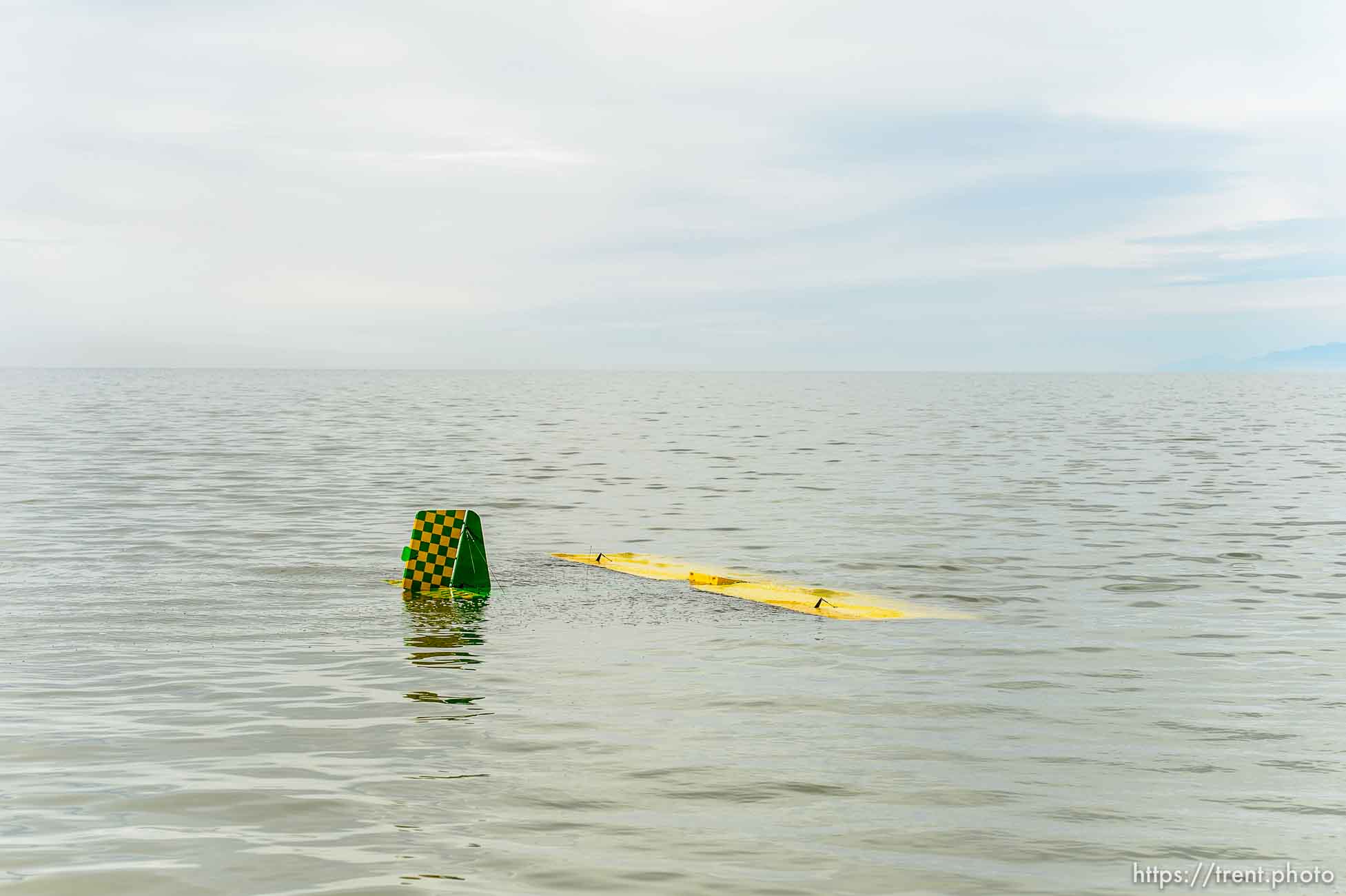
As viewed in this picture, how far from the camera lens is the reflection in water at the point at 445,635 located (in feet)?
36.6

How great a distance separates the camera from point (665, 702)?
1122 cm

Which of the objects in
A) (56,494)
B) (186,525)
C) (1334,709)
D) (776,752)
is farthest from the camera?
(56,494)

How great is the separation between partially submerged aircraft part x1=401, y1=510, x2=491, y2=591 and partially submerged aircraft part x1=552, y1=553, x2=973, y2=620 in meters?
2.98

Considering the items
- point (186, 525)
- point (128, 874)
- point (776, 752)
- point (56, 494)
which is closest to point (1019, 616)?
point (776, 752)

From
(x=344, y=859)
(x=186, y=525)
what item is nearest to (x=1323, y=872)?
(x=344, y=859)

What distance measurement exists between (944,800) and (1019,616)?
7916mm

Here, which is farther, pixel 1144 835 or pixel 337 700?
pixel 337 700

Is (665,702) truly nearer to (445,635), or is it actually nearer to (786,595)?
(445,635)

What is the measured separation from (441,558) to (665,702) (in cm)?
675

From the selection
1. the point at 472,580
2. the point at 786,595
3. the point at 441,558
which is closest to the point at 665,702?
the point at 786,595

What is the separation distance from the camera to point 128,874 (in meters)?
6.98

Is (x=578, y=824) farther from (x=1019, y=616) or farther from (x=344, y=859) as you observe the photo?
(x=1019, y=616)

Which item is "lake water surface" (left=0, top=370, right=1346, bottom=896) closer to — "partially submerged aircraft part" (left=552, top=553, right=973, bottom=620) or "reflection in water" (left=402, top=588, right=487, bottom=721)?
"reflection in water" (left=402, top=588, right=487, bottom=721)

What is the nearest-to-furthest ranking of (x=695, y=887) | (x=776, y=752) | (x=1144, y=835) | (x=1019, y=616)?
(x=695, y=887) < (x=1144, y=835) < (x=776, y=752) < (x=1019, y=616)
